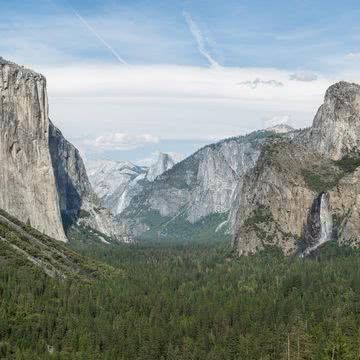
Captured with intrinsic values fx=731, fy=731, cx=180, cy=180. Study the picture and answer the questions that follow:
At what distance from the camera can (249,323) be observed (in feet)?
618

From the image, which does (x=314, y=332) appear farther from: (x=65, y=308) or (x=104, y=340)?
(x=65, y=308)

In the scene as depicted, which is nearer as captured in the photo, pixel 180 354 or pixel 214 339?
pixel 180 354

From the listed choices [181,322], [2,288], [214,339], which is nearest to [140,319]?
[181,322]

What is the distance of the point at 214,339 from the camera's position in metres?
175

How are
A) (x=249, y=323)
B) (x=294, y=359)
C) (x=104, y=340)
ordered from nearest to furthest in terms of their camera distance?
(x=294, y=359), (x=104, y=340), (x=249, y=323)

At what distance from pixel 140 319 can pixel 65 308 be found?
20.3 m

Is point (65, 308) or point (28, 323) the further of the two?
point (65, 308)

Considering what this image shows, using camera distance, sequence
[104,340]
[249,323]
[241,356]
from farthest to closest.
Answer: [249,323] < [104,340] < [241,356]

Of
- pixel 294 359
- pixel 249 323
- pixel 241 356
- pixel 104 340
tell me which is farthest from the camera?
pixel 249 323

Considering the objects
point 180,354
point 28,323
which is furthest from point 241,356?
point 28,323

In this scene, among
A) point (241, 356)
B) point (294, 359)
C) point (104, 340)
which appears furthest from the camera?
point (104, 340)

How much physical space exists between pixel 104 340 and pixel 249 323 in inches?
1580

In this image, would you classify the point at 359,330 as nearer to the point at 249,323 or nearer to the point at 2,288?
the point at 249,323

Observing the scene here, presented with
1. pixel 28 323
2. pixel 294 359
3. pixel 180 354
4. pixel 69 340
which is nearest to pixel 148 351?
pixel 180 354
